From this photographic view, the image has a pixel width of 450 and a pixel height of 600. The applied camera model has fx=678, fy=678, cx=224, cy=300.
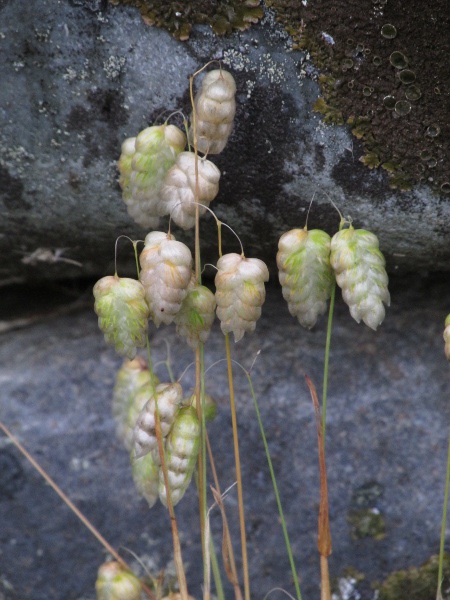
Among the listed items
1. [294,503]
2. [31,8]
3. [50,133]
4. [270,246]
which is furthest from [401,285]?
[31,8]

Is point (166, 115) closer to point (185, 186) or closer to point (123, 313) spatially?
point (185, 186)


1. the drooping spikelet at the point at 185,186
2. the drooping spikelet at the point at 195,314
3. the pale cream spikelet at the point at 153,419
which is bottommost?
the pale cream spikelet at the point at 153,419

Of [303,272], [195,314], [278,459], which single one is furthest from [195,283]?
[278,459]

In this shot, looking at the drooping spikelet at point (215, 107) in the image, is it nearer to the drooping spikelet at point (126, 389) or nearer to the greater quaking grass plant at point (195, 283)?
the greater quaking grass plant at point (195, 283)

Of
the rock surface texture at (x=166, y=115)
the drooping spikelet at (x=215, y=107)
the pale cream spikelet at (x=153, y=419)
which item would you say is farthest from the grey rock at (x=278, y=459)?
the drooping spikelet at (x=215, y=107)

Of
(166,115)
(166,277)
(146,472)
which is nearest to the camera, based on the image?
(166,277)

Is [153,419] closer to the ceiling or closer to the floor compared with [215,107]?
closer to the floor

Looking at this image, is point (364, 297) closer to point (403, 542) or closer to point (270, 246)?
point (270, 246)
